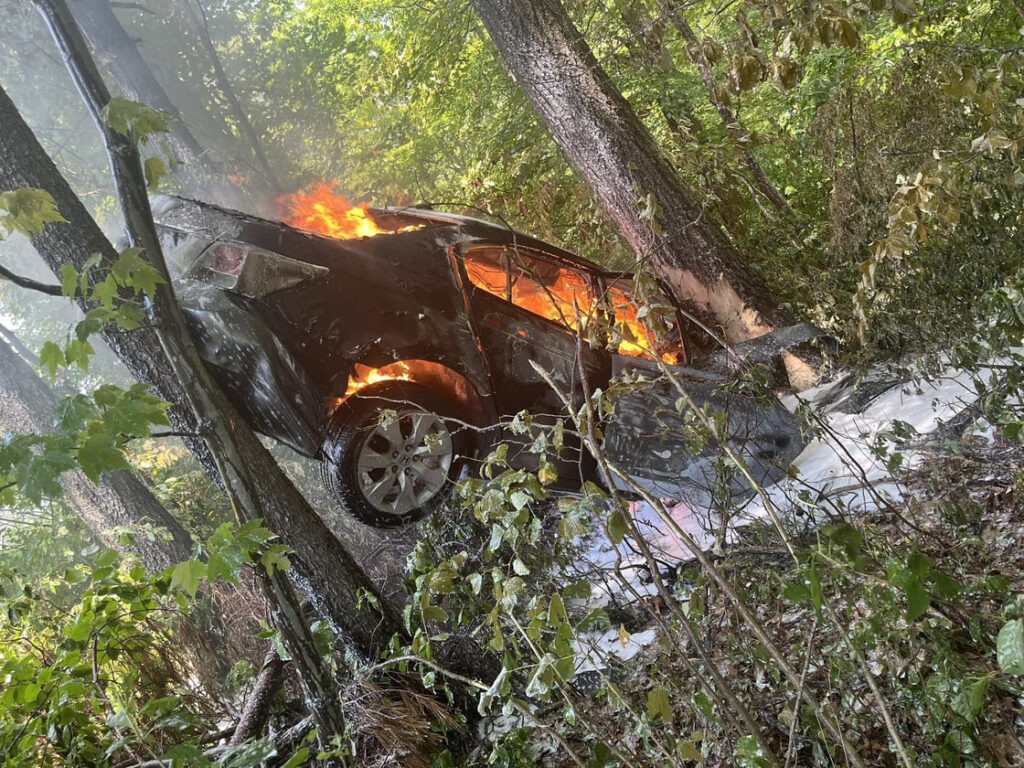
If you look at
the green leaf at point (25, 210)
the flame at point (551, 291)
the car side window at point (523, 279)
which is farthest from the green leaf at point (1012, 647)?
the flame at point (551, 291)

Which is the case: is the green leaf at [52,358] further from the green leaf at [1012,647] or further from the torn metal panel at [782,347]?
the torn metal panel at [782,347]

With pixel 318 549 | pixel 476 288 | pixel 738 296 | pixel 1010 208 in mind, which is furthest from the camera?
pixel 738 296

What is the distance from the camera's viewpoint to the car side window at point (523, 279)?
17.3 feet

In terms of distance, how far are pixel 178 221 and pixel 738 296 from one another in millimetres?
4220

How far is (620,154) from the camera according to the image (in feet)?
18.6

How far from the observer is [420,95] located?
9.54 metres

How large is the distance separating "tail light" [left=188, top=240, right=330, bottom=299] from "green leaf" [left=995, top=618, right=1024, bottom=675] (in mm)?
4088

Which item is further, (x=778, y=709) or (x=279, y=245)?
(x=279, y=245)

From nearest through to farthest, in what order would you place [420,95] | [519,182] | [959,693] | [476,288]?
1. [959,693]
2. [476,288]
3. [519,182]
4. [420,95]

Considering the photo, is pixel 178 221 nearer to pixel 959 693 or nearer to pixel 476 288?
pixel 476 288

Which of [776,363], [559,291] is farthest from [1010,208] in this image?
[559,291]

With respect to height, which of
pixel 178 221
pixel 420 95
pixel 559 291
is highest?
pixel 420 95

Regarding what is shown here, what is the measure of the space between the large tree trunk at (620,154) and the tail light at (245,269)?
2.73m

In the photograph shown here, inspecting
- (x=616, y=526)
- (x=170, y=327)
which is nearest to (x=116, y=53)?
(x=170, y=327)
